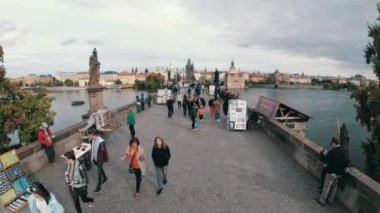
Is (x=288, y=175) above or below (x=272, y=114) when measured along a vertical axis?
below

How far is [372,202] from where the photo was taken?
5367 millimetres

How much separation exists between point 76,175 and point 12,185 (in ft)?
6.27

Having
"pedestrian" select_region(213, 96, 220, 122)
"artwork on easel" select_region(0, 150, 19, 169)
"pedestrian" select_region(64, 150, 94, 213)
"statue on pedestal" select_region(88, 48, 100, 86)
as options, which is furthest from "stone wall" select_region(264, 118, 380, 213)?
"statue on pedestal" select_region(88, 48, 100, 86)

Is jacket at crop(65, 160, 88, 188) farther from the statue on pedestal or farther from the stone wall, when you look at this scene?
the statue on pedestal

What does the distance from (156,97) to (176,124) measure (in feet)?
41.8

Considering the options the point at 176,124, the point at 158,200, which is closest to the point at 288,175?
the point at 158,200

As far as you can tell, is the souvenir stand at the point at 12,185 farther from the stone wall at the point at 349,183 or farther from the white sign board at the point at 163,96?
the white sign board at the point at 163,96

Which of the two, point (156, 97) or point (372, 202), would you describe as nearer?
point (372, 202)

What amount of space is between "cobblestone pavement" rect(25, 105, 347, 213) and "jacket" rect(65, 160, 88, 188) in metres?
0.80

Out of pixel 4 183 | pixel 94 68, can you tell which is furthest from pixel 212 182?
pixel 94 68

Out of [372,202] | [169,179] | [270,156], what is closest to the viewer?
[372,202]

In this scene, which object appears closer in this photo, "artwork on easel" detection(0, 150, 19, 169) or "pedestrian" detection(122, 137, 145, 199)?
"artwork on easel" detection(0, 150, 19, 169)

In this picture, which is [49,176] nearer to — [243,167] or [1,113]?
[243,167]

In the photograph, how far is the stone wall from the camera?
5.44 metres
